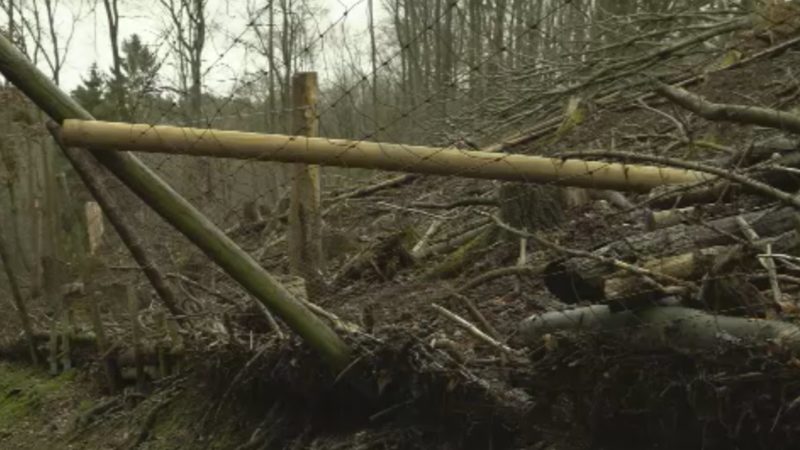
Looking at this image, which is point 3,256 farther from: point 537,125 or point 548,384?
point 548,384

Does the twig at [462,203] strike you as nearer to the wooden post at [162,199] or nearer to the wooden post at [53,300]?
the wooden post at [162,199]

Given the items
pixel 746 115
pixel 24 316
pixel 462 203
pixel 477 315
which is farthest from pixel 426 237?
pixel 24 316

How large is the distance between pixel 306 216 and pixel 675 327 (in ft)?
13.6

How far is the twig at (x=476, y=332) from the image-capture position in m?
4.04

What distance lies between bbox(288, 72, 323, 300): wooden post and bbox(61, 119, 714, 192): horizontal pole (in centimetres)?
208

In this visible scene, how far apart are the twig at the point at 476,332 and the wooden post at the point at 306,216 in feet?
6.04

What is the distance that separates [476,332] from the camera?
430 centimetres

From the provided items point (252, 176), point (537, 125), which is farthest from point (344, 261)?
point (537, 125)

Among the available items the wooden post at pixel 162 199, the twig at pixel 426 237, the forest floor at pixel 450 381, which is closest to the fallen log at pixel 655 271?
the forest floor at pixel 450 381

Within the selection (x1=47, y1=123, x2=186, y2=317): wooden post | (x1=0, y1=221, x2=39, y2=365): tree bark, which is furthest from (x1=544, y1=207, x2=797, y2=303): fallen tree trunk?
(x1=0, y1=221, x2=39, y2=365): tree bark

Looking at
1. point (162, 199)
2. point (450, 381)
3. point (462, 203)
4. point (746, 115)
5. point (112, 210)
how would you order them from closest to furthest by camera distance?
point (746, 115)
point (450, 381)
point (162, 199)
point (112, 210)
point (462, 203)

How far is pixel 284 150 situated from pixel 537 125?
536 centimetres

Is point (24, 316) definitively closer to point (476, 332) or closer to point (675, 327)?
point (476, 332)

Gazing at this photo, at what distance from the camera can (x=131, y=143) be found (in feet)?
14.3
